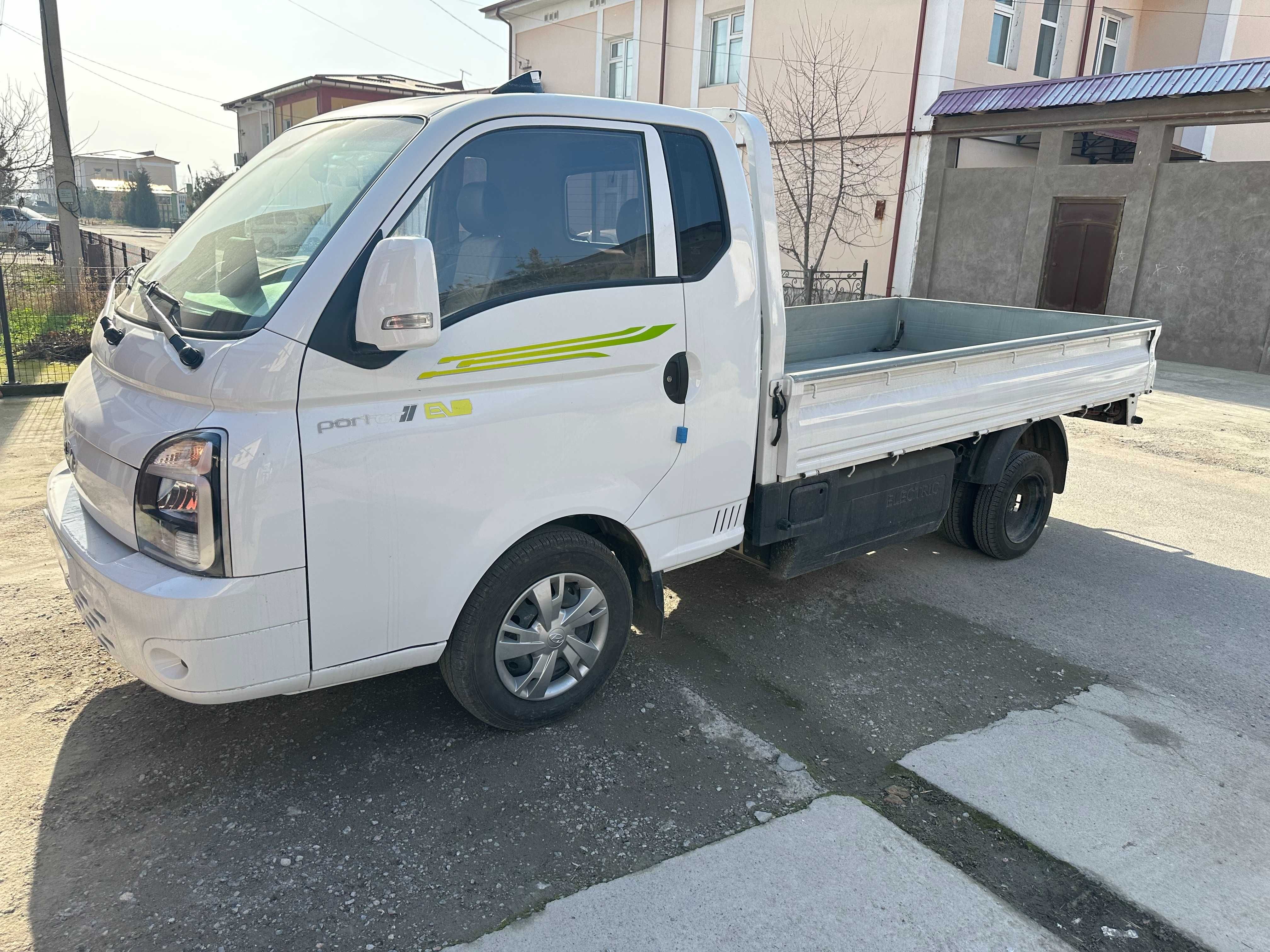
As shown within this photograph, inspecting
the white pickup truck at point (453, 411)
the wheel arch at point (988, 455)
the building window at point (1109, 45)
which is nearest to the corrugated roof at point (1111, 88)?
the building window at point (1109, 45)

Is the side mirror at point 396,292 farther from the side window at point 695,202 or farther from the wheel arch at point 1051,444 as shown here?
the wheel arch at point 1051,444

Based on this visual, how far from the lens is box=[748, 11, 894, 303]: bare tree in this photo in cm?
1812

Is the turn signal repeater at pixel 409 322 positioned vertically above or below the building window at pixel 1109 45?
below

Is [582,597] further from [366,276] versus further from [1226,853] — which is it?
[1226,853]

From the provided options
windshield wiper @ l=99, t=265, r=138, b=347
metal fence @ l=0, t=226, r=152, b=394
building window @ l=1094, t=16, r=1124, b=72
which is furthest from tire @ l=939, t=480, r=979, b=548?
building window @ l=1094, t=16, r=1124, b=72

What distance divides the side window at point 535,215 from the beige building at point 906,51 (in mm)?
15479

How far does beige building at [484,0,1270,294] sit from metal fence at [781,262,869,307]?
1.43 feet

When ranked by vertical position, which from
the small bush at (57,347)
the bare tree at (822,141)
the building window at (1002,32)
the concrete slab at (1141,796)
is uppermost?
the building window at (1002,32)

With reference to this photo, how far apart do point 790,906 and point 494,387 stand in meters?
1.86

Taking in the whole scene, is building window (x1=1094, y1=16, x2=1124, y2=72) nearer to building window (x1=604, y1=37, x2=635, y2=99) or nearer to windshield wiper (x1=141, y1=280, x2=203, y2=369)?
building window (x1=604, y1=37, x2=635, y2=99)

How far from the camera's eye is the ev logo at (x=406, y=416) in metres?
2.82

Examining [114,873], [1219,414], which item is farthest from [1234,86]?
[114,873]

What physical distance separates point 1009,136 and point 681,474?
56.5 feet

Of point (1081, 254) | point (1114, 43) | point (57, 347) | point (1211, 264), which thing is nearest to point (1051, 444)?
point (57, 347)
